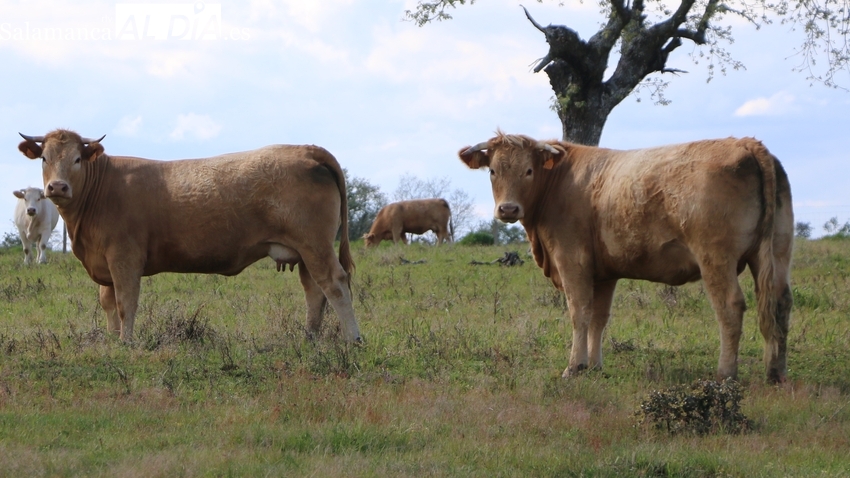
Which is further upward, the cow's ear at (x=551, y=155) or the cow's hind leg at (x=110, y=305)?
the cow's ear at (x=551, y=155)

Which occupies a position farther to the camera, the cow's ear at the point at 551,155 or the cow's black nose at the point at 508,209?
the cow's ear at the point at 551,155

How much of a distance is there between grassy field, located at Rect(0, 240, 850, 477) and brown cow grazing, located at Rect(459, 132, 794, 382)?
64 cm

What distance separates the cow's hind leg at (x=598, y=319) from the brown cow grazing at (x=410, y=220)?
77.1 feet

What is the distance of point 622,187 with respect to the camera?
27.8 ft

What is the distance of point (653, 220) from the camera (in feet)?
26.8

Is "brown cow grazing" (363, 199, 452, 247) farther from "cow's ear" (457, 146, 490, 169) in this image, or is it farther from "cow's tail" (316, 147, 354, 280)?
"cow's ear" (457, 146, 490, 169)

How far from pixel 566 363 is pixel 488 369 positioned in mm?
950

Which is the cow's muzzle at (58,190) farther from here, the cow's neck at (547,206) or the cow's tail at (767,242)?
the cow's tail at (767,242)

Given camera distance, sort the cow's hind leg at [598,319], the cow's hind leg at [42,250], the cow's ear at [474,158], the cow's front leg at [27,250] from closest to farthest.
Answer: the cow's hind leg at [598,319]
the cow's ear at [474,158]
the cow's front leg at [27,250]
the cow's hind leg at [42,250]

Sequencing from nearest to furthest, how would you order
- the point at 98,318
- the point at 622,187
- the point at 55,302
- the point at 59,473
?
the point at 59,473
the point at 622,187
the point at 98,318
the point at 55,302

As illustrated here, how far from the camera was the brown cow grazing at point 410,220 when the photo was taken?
33000mm

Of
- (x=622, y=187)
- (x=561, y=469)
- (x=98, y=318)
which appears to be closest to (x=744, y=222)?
(x=622, y=187)

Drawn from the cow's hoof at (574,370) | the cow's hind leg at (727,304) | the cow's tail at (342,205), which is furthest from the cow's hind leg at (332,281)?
the cow's hind leg at (727,304)

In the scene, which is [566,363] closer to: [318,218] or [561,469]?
[318,218]
